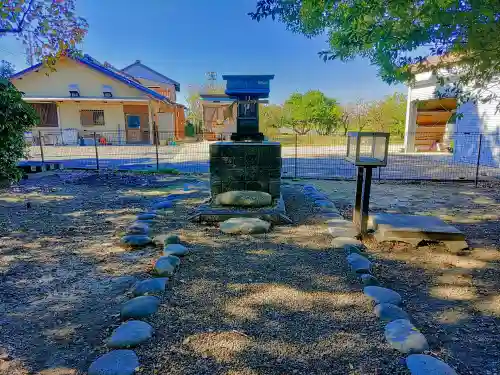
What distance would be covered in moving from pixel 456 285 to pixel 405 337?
4.11 feet

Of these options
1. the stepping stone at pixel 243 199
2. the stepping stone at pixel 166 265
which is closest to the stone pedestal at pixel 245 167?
the stepping stone at pixel 243 199

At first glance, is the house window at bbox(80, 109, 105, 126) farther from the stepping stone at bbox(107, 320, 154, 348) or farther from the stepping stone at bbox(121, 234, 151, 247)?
the stepping stone at bbox(107, 320, 154, 348)

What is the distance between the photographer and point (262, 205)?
17.1 feet

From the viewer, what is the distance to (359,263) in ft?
10.8

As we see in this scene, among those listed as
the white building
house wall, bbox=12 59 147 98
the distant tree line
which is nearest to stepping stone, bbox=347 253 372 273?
the white building

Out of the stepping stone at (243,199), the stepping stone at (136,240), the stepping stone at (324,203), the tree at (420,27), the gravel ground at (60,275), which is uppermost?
the tree at (420,27)

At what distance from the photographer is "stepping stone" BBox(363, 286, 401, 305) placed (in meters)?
2.62

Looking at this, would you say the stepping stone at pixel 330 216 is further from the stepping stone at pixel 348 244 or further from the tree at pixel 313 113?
the tree at pixel 313 113

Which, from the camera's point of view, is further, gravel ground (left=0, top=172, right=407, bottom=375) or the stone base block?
the stone base block

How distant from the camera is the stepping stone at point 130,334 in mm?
2066

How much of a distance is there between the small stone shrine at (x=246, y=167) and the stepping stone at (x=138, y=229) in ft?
2.43

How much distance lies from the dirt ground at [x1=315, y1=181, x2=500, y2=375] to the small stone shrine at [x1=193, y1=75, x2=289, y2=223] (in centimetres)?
139

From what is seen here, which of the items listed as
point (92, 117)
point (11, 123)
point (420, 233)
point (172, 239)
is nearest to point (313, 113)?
point (92, 117)

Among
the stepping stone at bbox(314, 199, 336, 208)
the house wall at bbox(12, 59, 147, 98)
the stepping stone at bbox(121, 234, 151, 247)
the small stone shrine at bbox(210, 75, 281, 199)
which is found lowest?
the stepping stone at bbox(121, 234, 151, 247)
